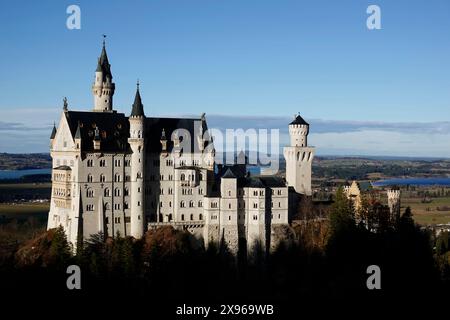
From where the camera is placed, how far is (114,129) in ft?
244

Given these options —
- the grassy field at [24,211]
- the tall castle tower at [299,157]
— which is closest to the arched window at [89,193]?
the tall castle tower at [299,157]

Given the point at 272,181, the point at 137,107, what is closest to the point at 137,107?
the point at 137,107

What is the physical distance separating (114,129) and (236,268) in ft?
66.3

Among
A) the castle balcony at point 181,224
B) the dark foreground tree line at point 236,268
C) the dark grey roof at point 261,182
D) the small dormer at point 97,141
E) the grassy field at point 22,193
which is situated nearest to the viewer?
the dark foreground tree line at point 236,268

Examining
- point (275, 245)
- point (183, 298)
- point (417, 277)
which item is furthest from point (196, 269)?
point (417, 277)

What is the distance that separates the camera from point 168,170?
76438mm

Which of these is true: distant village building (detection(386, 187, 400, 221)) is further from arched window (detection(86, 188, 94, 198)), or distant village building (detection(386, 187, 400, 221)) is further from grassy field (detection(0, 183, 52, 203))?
grassy field (detection(0, 183, 52, 203))

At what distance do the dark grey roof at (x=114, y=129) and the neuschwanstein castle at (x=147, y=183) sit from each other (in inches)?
4.3

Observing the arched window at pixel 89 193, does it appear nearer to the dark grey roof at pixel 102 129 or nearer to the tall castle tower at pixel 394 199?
the dark grey roof at pixel 102 129

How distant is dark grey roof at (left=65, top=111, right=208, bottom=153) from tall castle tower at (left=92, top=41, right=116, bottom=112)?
14.4 feet

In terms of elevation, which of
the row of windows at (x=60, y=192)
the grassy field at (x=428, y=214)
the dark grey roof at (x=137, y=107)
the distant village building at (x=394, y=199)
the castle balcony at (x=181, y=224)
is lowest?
the grassy field at (x=428, y=214)

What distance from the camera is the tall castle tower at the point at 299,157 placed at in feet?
279
